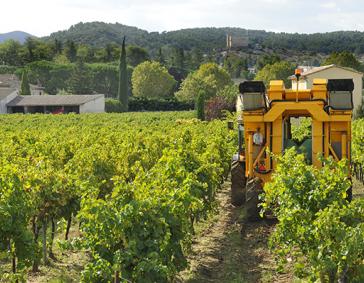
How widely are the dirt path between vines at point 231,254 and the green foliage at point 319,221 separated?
1.70 m

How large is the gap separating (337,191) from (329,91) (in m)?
3.74

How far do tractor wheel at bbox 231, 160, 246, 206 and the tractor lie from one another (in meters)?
1.14

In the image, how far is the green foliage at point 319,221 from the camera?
250 inches

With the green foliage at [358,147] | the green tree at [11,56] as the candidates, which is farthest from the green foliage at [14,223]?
the green tree at [11,56]

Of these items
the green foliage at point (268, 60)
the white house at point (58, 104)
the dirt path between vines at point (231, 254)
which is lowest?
the dirt path between vines at point (231, 254)

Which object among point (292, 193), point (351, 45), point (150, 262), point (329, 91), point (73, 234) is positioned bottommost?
point (73, 234)

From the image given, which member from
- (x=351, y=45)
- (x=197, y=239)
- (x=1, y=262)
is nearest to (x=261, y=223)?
(x=197, y=239)

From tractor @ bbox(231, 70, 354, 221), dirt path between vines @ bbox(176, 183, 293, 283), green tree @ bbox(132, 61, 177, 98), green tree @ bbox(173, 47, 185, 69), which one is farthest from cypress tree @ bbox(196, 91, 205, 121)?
green tree @ bbox(173, 47, 185, 69)

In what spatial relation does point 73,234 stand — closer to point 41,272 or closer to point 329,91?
point 41,272

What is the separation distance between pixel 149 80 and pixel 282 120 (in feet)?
246

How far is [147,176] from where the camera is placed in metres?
A: 8.47

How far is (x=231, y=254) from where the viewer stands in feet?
33.7

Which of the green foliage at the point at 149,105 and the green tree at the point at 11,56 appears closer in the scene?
the green foliage at the point at 149,105

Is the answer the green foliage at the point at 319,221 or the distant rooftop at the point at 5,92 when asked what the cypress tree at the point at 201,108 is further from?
the green foliage at the point at 319,221
